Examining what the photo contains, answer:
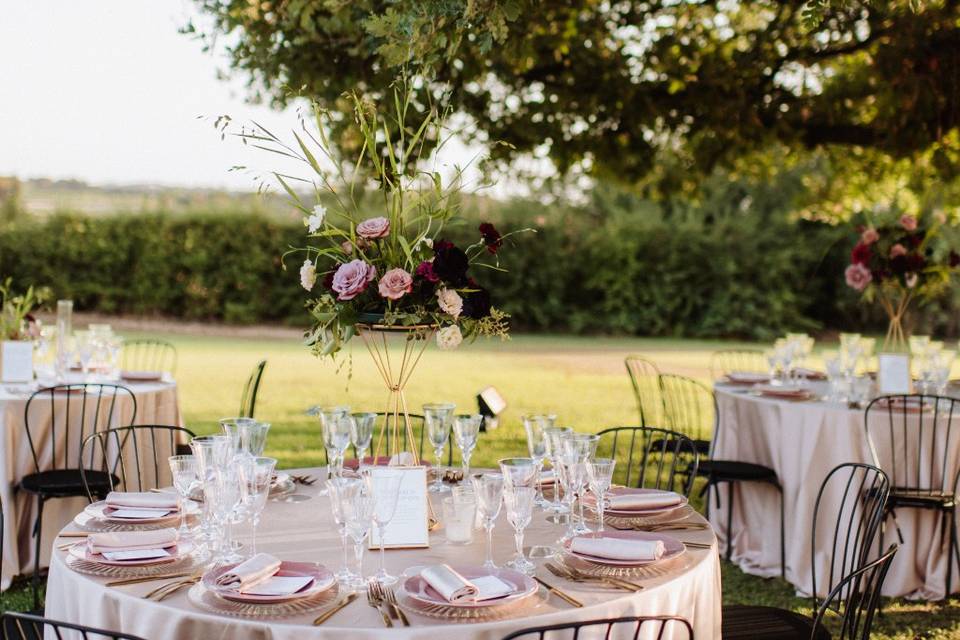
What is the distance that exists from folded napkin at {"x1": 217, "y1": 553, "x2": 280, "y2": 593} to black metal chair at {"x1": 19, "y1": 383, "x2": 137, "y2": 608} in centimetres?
267

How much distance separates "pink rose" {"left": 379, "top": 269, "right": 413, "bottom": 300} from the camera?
272cm

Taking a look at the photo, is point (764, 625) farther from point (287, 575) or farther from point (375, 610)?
point (287, 575)

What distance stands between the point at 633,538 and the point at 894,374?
3278 mm

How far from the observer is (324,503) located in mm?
3182

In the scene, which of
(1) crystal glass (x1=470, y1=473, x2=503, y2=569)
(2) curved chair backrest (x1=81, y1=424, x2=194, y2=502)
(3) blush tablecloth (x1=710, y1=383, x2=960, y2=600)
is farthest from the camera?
(2) curved chair backrest (x1=81, y1=424, x2=194, y2=502)

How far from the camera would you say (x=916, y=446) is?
4.83 m

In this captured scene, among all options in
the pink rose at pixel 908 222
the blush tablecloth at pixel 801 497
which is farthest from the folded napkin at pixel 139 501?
the pink rose at pixel 908 222

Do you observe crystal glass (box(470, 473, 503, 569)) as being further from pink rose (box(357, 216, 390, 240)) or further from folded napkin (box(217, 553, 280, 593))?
pink rose (box(357, 216, 390, 240))

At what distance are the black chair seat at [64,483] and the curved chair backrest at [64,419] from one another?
0.30 ft

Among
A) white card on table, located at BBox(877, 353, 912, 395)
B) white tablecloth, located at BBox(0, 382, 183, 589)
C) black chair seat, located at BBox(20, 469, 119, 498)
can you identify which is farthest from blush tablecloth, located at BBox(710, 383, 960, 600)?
white tablecloth, located at BBox(0, 382, 183, 589)

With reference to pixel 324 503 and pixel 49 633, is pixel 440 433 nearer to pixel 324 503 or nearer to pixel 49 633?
pixel 324 503

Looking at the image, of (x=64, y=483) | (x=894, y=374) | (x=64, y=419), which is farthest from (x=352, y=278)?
(x=894, y=374)

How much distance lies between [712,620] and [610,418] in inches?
300

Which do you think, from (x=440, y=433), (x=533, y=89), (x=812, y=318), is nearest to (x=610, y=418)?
(x=533, y=89)
